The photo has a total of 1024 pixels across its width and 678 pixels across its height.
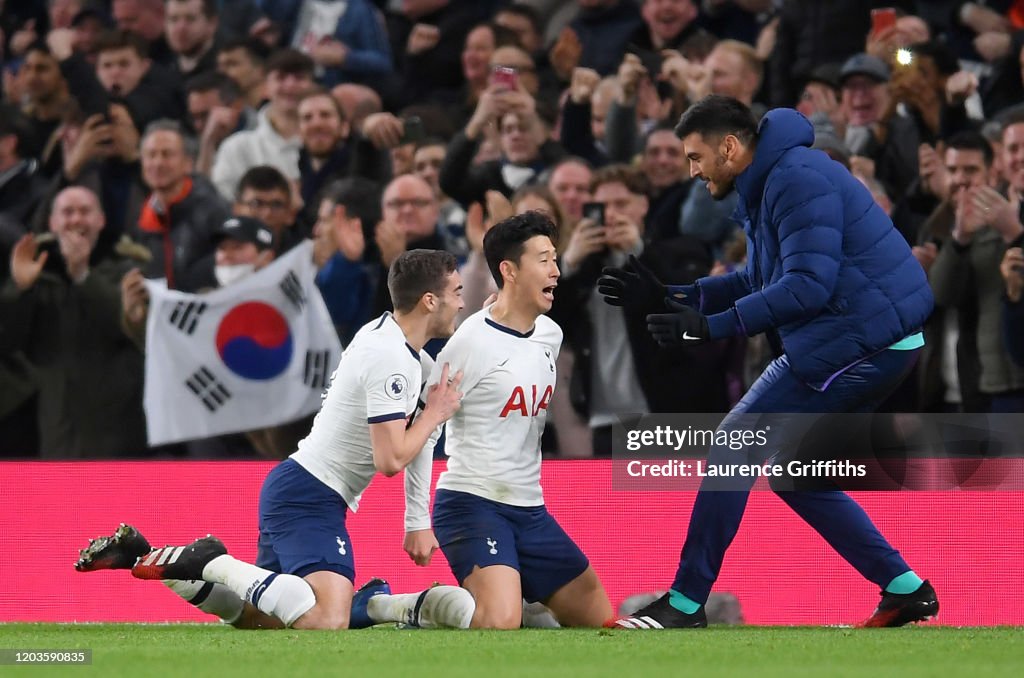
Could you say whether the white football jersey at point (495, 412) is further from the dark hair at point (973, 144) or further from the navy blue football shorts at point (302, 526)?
the dark hair at point (973, 144)

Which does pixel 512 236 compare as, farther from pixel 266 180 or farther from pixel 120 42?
pixel 120 42

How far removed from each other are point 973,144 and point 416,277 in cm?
399

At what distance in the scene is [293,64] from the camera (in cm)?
1016

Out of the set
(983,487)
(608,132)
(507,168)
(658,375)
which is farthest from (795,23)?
(983,487)

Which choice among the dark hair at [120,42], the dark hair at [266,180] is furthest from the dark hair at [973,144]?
the dark hair at [120,42]

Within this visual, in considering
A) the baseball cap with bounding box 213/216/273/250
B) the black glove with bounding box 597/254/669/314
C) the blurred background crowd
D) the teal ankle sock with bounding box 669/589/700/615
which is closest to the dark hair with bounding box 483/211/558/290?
the black glove with bounding box 597/254/669/314

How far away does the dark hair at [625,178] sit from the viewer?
8.73m

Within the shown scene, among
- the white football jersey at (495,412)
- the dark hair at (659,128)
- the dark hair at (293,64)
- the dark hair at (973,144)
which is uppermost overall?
the dark hair at (293,64)

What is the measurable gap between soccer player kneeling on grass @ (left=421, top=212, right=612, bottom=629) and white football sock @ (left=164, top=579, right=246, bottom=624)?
2.67ft

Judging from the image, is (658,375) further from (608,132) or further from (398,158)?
(398,158)

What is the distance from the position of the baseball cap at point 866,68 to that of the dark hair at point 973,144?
77 centimetres

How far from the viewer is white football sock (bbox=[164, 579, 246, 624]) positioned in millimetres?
5668

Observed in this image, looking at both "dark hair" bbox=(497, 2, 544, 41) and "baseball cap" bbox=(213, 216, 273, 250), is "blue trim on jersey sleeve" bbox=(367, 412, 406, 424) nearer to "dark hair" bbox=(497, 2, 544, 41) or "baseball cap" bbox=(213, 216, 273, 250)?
"baseball cap" bbox=(213, 216, 273, 250)

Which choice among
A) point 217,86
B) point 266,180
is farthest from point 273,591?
point 217,86
